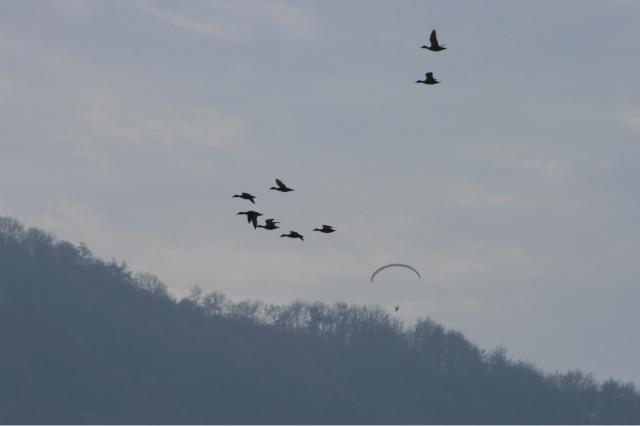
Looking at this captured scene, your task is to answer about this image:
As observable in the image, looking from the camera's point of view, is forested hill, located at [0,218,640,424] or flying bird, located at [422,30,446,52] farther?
forested hill, located at [0,218,640,424]

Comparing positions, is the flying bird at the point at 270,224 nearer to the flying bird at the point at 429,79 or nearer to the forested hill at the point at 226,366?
the flying bird at the point at 429,79

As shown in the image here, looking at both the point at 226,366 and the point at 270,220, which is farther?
the point at 226,366

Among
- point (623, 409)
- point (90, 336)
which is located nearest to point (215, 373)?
point (90, 336)

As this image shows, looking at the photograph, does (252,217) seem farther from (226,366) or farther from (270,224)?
(226,366)

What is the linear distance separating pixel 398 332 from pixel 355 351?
32.8 ft

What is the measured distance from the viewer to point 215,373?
17488 centimetres

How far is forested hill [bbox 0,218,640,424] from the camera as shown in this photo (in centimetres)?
15825

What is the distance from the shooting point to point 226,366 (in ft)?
586

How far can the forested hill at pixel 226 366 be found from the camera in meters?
158

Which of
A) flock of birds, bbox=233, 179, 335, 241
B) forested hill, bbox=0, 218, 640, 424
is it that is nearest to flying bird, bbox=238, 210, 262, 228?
flock of birds, bbox=233, 179, 335, 241

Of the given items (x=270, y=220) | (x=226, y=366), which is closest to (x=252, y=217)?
(x=270, y=220)

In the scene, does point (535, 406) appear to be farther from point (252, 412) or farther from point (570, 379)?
point (252, 412)

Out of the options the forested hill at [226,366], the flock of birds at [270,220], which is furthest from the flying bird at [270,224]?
the forested hill at [226,366]

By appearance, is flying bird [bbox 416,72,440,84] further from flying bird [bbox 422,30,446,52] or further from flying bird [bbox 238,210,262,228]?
flying bird [bbox 238,210,262,228]
